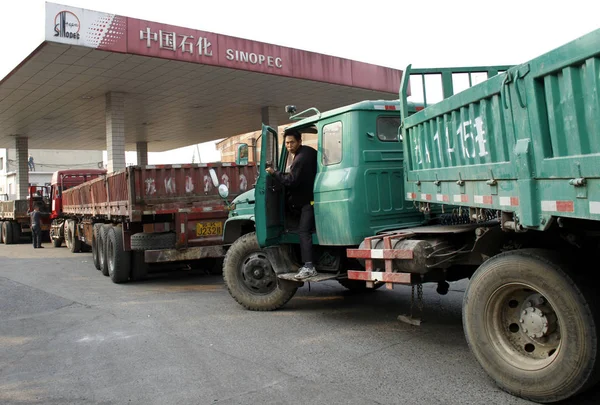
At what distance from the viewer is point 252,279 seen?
6.76 metres

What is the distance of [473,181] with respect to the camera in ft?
13.0

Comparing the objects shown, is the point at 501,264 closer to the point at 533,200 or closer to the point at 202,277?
the point at 533,200

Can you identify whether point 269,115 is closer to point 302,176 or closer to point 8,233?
point 8,233

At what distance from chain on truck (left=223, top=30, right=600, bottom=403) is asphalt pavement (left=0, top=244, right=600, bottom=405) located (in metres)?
0.46

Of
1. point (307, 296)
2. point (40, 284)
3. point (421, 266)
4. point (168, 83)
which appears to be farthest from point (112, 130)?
point (421, 266)

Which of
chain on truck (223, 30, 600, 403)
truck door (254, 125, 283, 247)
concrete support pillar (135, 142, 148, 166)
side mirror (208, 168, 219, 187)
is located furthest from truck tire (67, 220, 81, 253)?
concrete support pillar (135, 142, 148, 166)

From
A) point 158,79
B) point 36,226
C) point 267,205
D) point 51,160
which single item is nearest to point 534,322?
point 267,205

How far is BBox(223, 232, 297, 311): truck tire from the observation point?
6617 millimetres

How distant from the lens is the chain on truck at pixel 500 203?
3.09 m

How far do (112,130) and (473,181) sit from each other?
15203 millimetres

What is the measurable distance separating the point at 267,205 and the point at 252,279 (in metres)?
1.09

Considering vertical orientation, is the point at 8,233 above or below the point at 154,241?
above

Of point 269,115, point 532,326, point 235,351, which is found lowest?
point 235,351

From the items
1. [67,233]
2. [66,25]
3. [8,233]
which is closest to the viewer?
[66,25]
